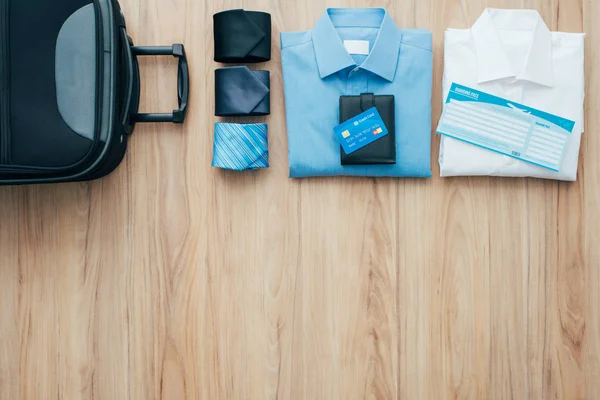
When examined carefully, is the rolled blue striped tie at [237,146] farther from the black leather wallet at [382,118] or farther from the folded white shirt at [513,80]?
the folded white shirt at [513,80]

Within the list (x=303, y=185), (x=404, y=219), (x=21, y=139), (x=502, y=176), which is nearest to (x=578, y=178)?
(x=502, y=176)

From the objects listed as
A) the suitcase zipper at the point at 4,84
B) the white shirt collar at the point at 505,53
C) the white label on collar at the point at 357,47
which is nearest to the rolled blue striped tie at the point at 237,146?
the white label on collar at the point at 357,47

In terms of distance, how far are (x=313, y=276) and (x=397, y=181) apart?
284mm

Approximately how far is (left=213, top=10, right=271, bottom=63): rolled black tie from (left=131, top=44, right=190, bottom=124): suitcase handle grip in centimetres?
9

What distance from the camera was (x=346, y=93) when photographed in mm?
975

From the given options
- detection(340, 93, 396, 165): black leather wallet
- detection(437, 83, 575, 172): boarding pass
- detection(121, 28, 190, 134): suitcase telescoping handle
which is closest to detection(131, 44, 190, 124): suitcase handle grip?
detection(121, 28, 190, 134): suitcase telescoping handle

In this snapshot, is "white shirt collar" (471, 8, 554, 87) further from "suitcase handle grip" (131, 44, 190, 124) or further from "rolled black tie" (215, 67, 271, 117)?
"suitcase handle grip" (131, 44, 190, 124)

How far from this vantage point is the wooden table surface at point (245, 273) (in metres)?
1.01

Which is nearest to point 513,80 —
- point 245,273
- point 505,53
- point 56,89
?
point 505,53

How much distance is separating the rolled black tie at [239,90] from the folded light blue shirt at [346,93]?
0.21 ft

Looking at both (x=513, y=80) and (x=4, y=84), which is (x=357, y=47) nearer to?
(x=513, y=80)

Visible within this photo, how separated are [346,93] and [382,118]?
96 millimetres

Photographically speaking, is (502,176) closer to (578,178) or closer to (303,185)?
(578,178)

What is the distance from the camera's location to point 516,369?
1.03m
